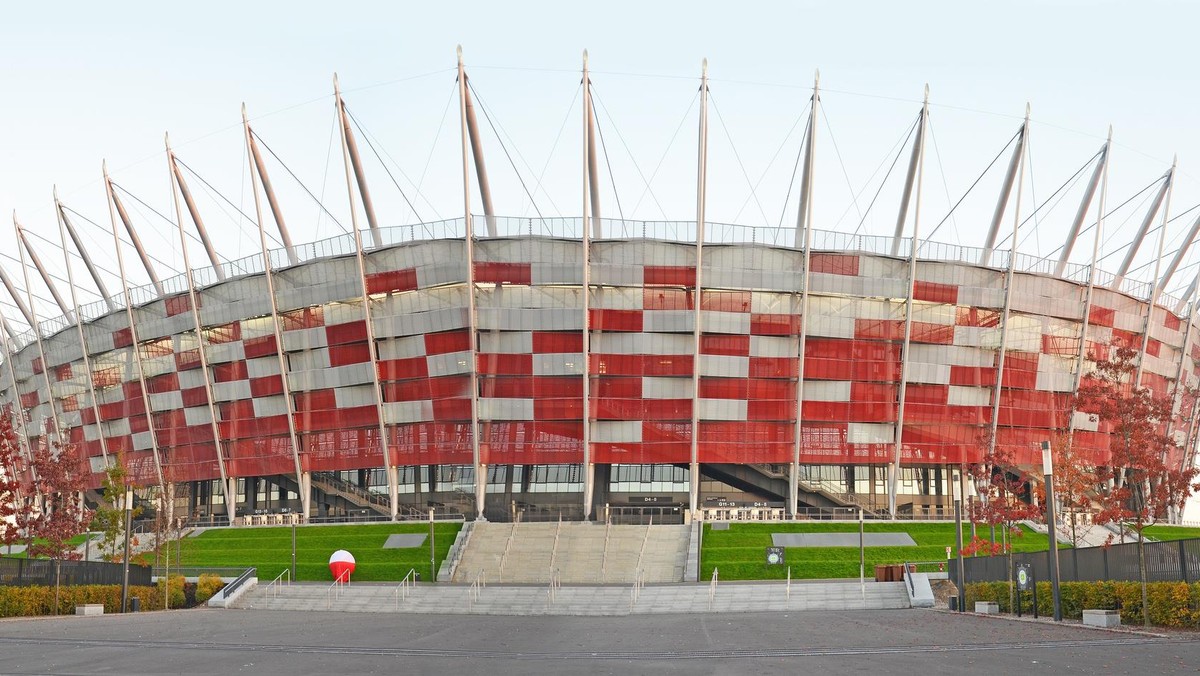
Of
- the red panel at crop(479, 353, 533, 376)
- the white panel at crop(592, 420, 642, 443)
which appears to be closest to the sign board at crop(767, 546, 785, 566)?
the white panel at crop(592, 420, 642, 443)

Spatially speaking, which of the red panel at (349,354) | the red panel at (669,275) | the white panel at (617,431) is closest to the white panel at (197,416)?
the red panel at (349,354)

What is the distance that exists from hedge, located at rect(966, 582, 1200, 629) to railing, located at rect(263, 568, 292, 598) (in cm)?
3628

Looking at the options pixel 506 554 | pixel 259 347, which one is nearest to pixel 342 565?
pixel 506 554

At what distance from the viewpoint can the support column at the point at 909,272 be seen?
261 feet

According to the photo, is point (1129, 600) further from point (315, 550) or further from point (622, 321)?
point (622, 321)

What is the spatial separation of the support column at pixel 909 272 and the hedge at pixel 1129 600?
45755 millimetres

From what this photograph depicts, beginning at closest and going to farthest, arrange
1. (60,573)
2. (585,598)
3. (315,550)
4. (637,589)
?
(60,573) < (585,598) < (637,589) < (315,550)

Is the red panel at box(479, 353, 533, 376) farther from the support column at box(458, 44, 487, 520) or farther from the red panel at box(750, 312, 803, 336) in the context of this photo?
the red panel at box(750, 312, 803, 336)

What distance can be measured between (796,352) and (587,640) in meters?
57.3

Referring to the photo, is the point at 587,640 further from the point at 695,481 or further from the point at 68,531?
the point at 695,481

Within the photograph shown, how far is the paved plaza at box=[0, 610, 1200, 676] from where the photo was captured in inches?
783

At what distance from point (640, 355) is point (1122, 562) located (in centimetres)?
5222

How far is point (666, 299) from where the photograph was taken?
82938mm

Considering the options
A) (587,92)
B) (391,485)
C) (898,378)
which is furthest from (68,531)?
(898,378)
